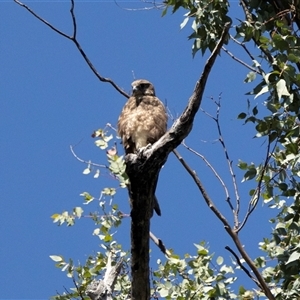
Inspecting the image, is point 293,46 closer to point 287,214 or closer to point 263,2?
point 263,2

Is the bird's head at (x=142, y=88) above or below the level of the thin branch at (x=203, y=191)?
above

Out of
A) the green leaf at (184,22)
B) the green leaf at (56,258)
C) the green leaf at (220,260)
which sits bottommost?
the green leaf at (220,260)

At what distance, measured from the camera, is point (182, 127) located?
9.47 feet

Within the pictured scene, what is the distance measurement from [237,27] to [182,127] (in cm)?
84

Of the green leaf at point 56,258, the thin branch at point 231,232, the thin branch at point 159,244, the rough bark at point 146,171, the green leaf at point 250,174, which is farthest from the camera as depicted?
the thin branch at point 159,244

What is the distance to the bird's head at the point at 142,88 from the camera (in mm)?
4871

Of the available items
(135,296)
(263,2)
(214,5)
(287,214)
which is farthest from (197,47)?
(135,296)

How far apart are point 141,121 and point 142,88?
1.64 ft

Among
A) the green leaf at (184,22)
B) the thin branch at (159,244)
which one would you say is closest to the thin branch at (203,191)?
the thin branch at (159,244)

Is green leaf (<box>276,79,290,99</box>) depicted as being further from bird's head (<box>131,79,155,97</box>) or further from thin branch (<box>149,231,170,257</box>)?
bird's head (<box>131,79,155,97</box>)

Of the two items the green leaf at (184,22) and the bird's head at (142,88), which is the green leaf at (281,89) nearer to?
the green leaf at (184,22)

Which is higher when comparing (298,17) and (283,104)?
(298,17)

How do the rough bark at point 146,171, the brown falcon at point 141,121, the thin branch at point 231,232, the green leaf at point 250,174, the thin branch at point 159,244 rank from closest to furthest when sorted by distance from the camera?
the rough bark at point 146,171 → the thin branch at point 231,232 → the green leaf at point 250,174 → the thin branch at point 159,244 → the brown falcon at point 141,121

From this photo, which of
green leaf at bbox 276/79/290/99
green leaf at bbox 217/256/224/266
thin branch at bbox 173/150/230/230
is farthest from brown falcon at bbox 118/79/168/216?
green leaf at bbox 276/79/290/99
